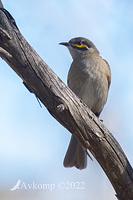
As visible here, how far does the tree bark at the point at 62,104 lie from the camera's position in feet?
11.3

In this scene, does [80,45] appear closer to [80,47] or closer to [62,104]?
[80,47]

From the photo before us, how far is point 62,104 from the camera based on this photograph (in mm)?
3533

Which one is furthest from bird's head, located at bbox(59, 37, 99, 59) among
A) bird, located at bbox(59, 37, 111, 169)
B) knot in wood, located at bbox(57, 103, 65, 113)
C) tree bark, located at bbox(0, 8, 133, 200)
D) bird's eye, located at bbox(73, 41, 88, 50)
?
knot in wood, located at bbox(57, 103, 65, 113)

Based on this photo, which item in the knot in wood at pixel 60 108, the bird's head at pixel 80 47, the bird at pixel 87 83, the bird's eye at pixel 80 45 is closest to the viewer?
the knot in wood at pixel 60 108

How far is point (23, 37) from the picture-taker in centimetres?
351

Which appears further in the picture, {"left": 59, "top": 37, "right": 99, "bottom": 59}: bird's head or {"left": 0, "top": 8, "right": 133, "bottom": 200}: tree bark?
{"left": 59, "top": 37, "right": 99, "bottom": 59}: bird's head

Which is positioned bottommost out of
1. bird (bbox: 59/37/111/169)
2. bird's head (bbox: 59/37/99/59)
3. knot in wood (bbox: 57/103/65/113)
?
knot in wood (bbox: 57/103/65/113)

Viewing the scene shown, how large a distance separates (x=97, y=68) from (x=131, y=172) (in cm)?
246

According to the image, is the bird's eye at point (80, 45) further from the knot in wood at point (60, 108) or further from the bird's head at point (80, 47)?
the knot in wood at point (60, 108)

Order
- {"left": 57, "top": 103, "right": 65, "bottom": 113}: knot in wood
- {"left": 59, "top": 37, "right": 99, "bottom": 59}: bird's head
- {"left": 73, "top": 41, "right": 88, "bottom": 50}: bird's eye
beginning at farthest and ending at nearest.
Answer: {"left": 73, "top": 41, "right": 88, "bottom": 50}: bird's eye → {"left": 59, "top": 37, "right": 99, "bottom": 59}: bird's head → {"left": 57, "top": 103, "right": 65, "bottom": 113}: knot in wood

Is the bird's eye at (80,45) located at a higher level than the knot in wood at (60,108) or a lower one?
higher

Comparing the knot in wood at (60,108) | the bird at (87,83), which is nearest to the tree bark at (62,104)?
the knot in wood at (60,108)

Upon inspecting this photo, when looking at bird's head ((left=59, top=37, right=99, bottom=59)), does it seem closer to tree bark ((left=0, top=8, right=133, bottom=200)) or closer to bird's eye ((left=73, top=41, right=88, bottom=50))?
bird's eye ((left=73, top=41, right=88, bottom=50))

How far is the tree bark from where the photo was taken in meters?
3.45
